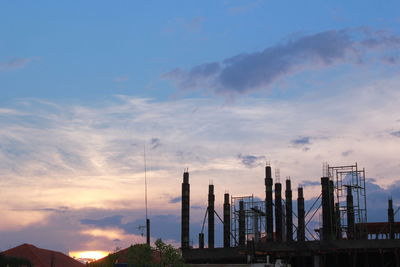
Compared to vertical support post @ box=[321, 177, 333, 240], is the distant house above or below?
below

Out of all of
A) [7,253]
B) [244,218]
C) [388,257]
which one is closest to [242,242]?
[244,218]

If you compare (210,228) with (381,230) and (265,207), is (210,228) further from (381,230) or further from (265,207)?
(381,230)

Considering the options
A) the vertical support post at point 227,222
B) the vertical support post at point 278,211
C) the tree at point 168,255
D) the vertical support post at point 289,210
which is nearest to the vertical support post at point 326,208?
the vertical support post at point 278,211

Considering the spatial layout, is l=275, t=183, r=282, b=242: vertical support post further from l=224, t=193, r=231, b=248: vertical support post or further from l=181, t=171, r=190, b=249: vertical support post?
l=181, t=171, r=190, b=249: vertical support post

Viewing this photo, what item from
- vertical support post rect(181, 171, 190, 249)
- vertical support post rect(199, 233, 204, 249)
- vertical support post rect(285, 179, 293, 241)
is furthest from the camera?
vertical support post rect(285, 179, 293, 241)

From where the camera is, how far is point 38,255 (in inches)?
3314

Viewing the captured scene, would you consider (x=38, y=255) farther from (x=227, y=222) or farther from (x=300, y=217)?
(x=300, y=217)

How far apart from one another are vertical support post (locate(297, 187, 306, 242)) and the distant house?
116 feet

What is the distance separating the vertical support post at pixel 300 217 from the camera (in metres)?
90.8

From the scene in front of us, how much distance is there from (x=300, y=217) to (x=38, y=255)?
40.7 m

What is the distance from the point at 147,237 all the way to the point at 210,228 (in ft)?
57.5

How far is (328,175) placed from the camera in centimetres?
8062

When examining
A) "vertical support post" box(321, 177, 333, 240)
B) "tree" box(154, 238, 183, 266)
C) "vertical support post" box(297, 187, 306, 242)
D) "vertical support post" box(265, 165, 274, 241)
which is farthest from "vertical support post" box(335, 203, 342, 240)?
"tree" box(154, 238, 183, 266)

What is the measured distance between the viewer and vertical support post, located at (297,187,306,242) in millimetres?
Result: 90812
